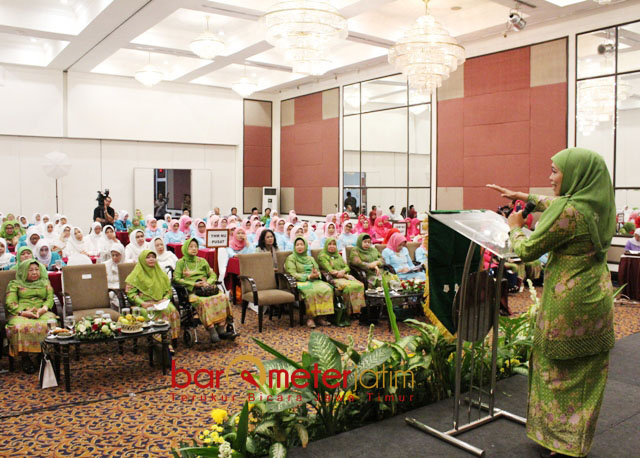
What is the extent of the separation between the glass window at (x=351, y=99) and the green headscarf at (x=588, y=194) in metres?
12.3

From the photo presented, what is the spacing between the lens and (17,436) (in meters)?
3.54

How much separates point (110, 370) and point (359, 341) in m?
2.50

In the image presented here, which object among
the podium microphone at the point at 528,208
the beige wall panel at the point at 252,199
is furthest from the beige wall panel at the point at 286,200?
the podium microphone at the point at 528,208

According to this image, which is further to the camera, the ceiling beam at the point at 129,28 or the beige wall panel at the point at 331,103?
the beige wall panel at the point at 331,103

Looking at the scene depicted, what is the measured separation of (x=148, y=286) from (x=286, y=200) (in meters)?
11.5

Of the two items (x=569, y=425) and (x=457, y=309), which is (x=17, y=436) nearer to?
(x=457, y=309)

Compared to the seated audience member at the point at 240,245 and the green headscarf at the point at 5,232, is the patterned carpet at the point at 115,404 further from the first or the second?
the green headscarf at the point at 5,232

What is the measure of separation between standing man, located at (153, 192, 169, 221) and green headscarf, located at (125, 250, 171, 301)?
9.90m

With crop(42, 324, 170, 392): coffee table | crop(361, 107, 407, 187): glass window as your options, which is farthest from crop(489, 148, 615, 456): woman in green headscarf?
crop(361, 107, 407, 187): glass window

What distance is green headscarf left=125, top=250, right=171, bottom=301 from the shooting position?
5613mm

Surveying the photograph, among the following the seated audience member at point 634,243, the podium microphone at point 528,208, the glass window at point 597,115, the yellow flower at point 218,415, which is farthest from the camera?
the glass window at point 597,115

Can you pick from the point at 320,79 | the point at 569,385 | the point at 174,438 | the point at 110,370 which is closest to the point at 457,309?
the point at 569,385

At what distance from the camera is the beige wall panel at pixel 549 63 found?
32.5 feet

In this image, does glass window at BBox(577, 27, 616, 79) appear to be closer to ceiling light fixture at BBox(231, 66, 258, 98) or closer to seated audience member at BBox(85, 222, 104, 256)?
ceiling light fixture at BBox(231, 66, 258, 98)
